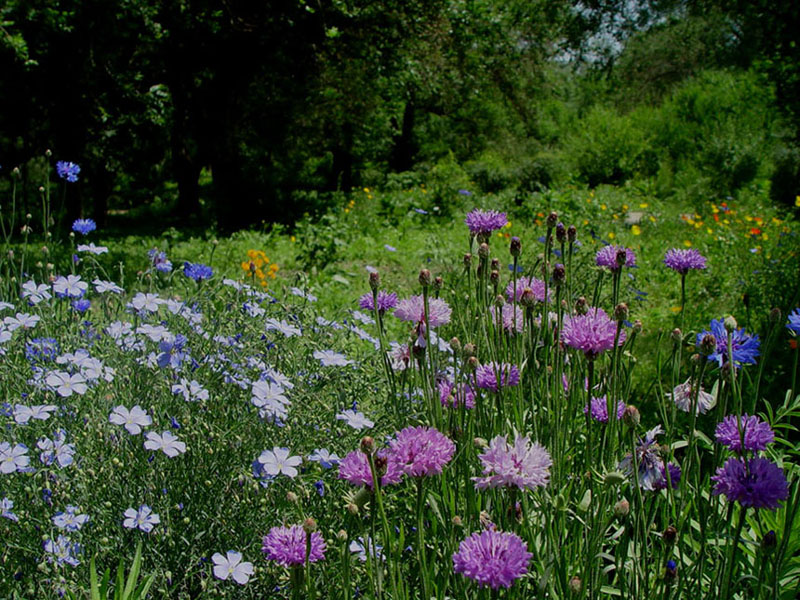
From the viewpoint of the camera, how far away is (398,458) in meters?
1.09

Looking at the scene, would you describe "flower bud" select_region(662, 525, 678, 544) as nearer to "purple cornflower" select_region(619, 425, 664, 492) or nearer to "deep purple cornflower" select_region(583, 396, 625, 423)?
"purple cornflower" select_region(619, 425, 664, 492)

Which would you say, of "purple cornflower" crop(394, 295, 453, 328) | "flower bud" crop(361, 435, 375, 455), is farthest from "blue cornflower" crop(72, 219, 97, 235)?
"flower bud" crop(361, 435, 375, 455)

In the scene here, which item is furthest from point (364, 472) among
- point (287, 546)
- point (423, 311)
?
point (423, 311)

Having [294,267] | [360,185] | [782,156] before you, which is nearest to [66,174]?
[294,267]

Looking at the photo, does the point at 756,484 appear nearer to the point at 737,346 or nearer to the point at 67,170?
the point at 737,346

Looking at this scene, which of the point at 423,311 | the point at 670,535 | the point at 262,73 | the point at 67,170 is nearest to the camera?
the point at 670,535

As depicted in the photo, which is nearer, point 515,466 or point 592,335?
point 515,466

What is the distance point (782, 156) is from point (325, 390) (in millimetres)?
14300

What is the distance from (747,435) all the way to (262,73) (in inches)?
408

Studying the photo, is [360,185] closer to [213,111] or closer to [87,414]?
[213,111]

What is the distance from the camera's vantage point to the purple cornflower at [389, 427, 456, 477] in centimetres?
108

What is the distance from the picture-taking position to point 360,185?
61.1ft

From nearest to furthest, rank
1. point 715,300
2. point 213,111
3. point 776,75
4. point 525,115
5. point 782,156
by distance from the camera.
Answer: point 715,300, point 776,75, point 213,111, point 782,156, point 525,115

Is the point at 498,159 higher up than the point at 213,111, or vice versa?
the point at 213,111
